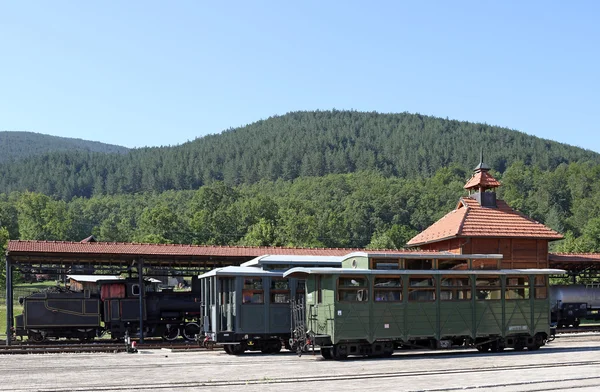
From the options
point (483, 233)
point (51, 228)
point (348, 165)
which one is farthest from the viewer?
point (348, 165)

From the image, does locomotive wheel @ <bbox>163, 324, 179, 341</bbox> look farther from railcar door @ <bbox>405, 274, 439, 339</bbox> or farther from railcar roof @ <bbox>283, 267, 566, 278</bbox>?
railcar door @ <bbox>405, 274, 439, 339</bbox>

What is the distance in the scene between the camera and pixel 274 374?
1903cm

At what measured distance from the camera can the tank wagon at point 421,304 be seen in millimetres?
23938

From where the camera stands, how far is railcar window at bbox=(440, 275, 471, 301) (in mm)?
25484

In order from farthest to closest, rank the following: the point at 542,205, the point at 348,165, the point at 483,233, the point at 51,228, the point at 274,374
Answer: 1. the point at 348,165
2. the point at 542,205
3. the point at 51,228
4. the point at 483,233
5. the point at 274,374

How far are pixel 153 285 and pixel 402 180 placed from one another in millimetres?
135554

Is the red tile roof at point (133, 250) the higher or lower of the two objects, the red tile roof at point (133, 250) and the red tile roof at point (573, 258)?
the higher

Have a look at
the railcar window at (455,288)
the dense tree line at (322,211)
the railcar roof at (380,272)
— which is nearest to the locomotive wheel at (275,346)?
the railcar roof at (380,272)

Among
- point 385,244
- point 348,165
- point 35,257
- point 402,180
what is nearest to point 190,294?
point 35,257

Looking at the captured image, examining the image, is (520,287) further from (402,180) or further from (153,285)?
(402,180)

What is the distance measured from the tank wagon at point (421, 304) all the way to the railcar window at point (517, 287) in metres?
0.04

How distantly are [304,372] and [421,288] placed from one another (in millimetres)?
7240

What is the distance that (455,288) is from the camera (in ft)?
84.2

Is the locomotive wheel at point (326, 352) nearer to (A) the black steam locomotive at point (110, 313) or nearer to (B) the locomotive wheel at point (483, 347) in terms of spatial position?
(B) the locomotive wheel at point (483, 347)
